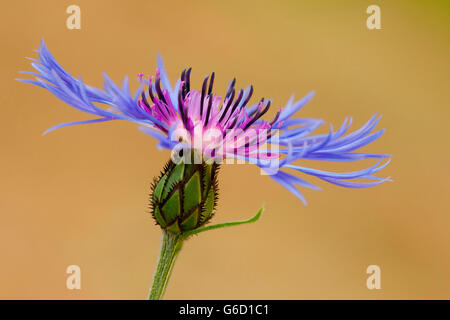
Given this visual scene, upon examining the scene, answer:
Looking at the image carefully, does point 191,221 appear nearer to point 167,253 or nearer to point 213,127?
point 167,253

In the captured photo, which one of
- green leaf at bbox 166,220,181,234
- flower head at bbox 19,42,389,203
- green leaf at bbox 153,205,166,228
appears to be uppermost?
flower head at bbox 19,42,389,203

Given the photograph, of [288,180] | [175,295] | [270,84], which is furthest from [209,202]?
[270,84]

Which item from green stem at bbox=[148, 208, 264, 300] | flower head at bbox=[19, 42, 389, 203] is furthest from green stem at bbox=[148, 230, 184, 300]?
flower head at bbox=[19, 42, 389, 203]

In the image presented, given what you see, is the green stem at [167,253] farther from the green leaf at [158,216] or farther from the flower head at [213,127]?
the flower head at [213,127]

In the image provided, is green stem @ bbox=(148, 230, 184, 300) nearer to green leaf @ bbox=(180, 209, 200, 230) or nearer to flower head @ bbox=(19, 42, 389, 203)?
green leaf @ bbox=(180, 209, 200, 230)

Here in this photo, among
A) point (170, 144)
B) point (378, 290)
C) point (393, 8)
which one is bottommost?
point (378, 290)

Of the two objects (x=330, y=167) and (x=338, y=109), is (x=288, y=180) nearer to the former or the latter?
(x=330, y=167)

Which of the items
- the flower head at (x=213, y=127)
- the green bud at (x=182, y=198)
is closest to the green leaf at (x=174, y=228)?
the green bud at (x=182, y=198)

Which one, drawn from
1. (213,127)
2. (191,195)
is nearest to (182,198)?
(191,195)
